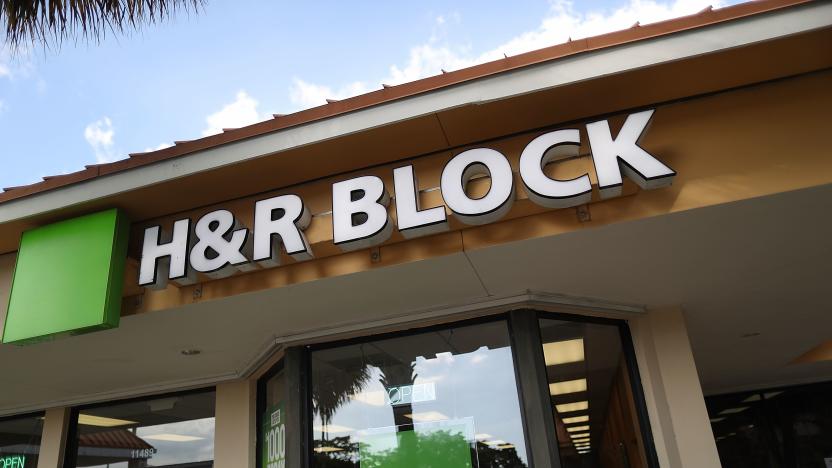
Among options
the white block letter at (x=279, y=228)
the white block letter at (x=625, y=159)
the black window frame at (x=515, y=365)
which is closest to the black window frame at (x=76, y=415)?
the black window frame at (x=515, y=365)

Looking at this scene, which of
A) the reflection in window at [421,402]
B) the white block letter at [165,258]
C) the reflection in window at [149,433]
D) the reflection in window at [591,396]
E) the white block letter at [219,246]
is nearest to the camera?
the white block letter at [219,246]

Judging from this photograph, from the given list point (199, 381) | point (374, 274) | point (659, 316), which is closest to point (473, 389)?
point (374, 274)

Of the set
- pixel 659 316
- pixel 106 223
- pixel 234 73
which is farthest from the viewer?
pixel 234 73

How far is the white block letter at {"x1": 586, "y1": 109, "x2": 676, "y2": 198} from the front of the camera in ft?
11.8

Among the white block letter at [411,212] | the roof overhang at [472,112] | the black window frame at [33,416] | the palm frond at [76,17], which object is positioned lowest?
the black window frame at [33,416]

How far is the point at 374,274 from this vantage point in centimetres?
428

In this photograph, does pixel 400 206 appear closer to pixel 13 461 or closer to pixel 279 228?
pixel 279 228

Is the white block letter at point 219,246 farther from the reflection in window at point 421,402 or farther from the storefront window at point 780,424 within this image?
the storefront window at point 780,424

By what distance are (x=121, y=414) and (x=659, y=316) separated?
248 inches

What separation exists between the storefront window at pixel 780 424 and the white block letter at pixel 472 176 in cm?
990

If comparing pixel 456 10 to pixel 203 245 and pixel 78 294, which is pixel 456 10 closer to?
pixel 203 245

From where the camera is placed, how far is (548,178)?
12.4 feet

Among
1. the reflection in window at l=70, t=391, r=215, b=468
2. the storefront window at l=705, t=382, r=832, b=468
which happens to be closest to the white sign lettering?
the reflection in window at l=70, t=391, r=215, b=468

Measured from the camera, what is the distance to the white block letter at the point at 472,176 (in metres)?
3.80
